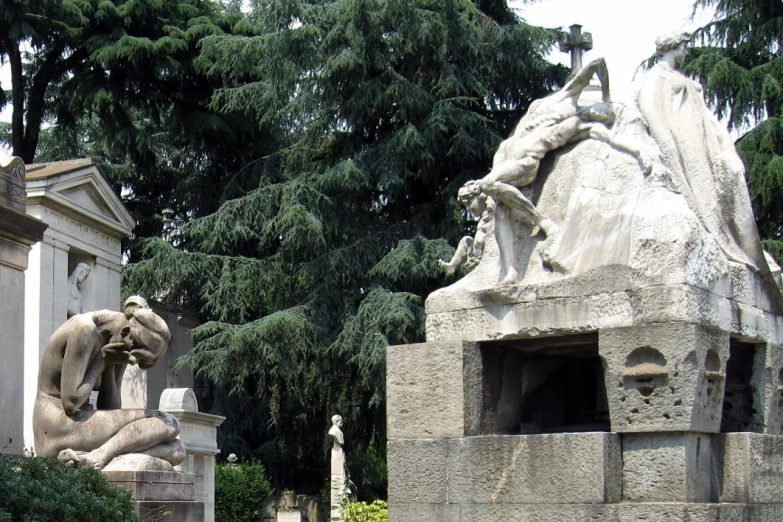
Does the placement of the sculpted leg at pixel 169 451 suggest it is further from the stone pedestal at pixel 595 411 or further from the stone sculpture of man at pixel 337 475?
the stone sculpture of man at pixel 337 475

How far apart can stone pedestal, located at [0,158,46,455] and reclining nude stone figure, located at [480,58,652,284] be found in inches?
124

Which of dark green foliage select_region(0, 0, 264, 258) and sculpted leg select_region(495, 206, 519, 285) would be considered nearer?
Result: sculpted leg select_region(495, 206, 519, 285)

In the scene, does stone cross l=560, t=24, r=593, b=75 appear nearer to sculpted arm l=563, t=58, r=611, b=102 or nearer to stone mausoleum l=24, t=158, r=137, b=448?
sculpted arm l=563, t=58, r=611, b=102

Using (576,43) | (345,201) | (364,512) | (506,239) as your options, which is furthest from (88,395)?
(345,201)

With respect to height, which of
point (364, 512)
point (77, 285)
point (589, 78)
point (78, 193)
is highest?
point (78, 193)

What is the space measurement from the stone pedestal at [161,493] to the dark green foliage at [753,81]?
12.6m

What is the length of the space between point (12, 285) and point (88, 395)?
0.90 m

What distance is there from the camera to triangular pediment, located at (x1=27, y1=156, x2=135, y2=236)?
730 inches

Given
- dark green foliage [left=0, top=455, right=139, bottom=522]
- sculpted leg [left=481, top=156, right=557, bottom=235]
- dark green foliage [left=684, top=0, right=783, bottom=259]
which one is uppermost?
dark green foliage [left=684, top=0, right=783, bottom=259]

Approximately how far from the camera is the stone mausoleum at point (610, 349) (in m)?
6.57

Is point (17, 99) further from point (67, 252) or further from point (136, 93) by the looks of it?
point (67, 252)

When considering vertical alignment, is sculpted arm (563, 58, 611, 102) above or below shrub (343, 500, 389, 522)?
above

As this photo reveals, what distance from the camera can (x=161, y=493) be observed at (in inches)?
326

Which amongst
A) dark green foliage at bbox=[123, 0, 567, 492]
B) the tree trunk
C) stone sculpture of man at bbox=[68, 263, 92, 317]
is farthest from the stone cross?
the tree trunk
